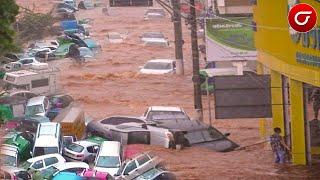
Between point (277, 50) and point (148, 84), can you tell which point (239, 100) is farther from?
point (148, 84)

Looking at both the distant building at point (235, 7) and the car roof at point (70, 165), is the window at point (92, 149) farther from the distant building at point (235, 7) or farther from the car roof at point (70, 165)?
the distant building at point (235, 7)

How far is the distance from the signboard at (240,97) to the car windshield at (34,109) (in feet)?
33.5

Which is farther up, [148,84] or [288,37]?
[288,37]

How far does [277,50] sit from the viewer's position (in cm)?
2083

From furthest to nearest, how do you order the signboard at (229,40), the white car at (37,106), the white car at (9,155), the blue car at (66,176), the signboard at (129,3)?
the signboard at (129,3) < the signboard at (229,40) < the white car at (37,106) < the white car at (9,155) < the blue car at (66,176)

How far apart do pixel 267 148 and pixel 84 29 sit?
38.6 metres

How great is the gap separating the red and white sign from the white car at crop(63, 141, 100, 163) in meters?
8.47

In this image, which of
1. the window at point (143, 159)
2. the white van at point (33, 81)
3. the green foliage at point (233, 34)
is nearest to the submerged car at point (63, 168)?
the window at point (143, 159)

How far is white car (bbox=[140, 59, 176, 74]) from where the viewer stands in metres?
43.8

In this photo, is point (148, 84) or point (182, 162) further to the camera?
point (148, 84)

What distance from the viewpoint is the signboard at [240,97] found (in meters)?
21.5

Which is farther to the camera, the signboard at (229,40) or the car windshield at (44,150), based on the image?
the signboard at (229,40)

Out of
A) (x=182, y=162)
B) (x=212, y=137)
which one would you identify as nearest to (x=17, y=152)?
(x=182, y=162)

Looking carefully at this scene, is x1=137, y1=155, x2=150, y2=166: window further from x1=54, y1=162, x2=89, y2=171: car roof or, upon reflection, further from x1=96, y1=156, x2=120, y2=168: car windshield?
x1=54, y1=162, x2=89, y2=171: car roof
